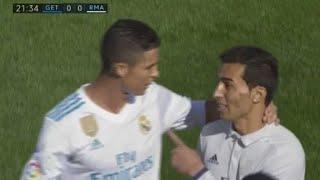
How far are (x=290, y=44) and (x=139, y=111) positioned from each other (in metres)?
8.88

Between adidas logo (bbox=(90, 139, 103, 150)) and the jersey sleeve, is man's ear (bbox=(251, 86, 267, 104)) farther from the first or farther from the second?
the jersey sleeve

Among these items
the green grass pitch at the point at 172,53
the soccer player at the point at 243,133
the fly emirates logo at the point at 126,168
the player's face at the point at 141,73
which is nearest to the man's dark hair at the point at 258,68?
the soccer player at the point at 243,133

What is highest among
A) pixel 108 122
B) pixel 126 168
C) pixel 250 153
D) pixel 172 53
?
pixel 108 122

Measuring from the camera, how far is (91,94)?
18.8ft

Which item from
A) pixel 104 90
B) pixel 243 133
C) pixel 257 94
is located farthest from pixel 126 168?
pixel 257 94

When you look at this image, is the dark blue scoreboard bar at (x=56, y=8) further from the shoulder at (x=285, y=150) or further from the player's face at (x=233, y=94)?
the shoulder at (x=285, y=150)

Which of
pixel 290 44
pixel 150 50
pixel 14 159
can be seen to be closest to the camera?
pixel 150 50

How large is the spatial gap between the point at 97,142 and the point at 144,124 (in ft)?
1.36

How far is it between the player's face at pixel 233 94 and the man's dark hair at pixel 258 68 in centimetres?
4

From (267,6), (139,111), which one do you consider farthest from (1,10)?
(139,111)

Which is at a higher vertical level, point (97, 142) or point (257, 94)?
point (257, 94)

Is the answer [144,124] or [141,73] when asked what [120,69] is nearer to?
[141,73]

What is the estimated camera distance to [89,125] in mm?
5641

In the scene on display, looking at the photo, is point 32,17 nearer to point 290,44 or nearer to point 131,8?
point 131,8
